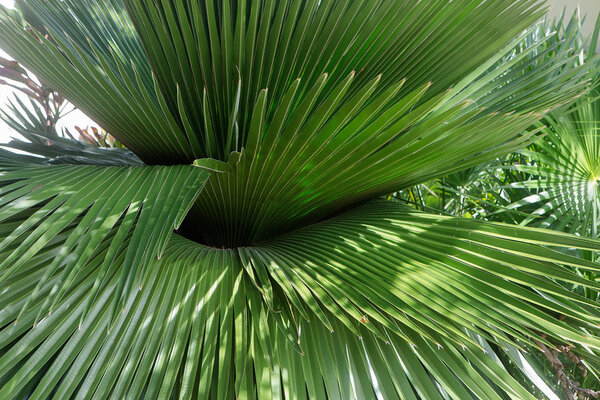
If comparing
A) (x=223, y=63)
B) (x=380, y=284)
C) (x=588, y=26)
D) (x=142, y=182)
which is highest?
(x=588, y=26)

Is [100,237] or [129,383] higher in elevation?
[100,237]

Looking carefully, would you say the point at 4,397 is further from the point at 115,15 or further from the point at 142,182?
the point at 115,15

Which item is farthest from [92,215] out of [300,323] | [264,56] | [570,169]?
[570,169]

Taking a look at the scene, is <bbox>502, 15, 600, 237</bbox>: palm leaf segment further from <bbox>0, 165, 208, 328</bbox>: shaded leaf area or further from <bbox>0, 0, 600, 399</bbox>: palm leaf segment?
<bbox>0, 165, 208, 328</bbox>: shaded leaf area

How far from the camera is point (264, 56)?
2.64 ft

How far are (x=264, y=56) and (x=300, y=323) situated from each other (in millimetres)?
504

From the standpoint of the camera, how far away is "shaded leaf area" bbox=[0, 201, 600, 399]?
52 cm

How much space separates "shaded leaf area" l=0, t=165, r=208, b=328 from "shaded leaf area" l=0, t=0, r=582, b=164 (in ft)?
0.43

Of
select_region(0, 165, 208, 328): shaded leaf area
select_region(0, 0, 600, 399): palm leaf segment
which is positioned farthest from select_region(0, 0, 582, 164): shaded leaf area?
select_region(0, 165, 208, 328): shaded leaf area

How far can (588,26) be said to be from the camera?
3.58 meters

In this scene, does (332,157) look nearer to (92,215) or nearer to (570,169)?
(92,215)

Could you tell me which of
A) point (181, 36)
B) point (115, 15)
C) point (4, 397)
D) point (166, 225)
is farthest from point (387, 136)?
point (115, 15)

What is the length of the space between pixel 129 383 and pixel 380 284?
0.34 m

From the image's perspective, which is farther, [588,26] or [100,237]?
[588,26]
